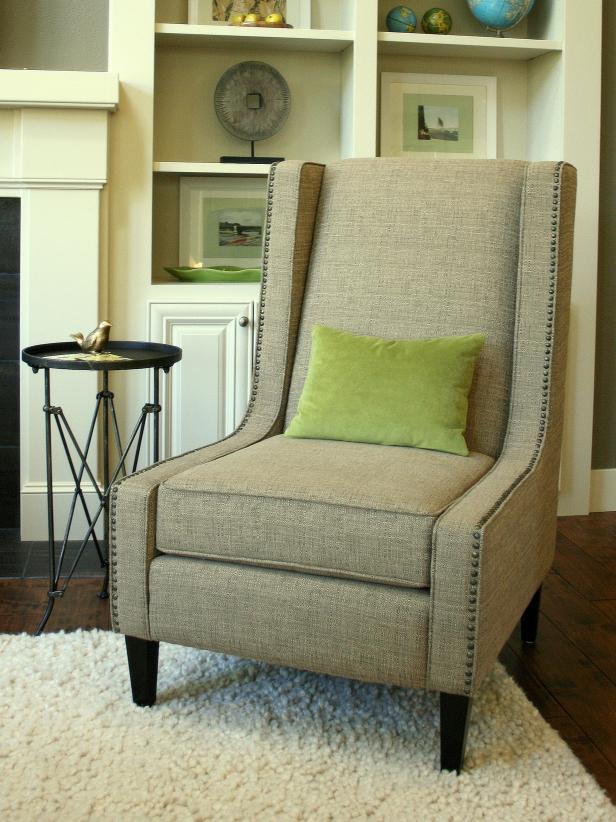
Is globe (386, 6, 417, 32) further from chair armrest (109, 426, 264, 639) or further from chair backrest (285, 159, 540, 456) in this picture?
chair armrest (109, 426, 264, 639)

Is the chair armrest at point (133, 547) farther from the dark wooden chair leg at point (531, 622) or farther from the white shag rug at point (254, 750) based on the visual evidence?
the dark wooden chair leg at point (531, 622)

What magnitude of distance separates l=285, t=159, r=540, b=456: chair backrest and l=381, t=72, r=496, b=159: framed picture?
40.4 inches

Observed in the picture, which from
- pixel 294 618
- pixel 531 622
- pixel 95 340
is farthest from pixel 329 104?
pixel 294 618

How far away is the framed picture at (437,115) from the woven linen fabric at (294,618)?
2.04 meters

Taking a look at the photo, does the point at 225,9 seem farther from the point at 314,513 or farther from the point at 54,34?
the point at 314,513

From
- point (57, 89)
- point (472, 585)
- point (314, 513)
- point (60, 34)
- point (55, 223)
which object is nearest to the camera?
point (472, 585)

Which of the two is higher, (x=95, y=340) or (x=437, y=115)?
(x=437, y=115)

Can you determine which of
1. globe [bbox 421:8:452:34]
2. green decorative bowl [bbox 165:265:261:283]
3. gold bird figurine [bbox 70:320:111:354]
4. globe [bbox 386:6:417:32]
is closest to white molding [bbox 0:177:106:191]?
green decorative bowl [bbox 165:265:261:283]

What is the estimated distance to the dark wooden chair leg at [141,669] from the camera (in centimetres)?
201

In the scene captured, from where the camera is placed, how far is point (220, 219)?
353 cm

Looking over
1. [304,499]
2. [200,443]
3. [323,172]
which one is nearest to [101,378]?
[200,443]

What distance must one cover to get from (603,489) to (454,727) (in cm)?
202

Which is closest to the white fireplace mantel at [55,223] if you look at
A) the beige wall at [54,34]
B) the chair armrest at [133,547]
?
the beige wall at [54,34]

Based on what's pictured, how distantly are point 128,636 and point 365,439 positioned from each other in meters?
Answer: 0.64
